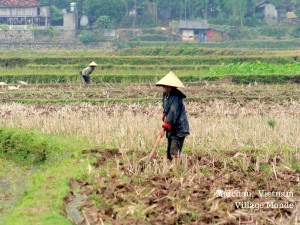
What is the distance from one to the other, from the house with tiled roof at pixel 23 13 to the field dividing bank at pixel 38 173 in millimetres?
42491

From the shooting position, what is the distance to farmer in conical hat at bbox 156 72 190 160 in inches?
394

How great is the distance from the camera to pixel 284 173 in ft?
31.5

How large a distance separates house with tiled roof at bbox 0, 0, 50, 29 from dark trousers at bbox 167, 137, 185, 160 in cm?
4505

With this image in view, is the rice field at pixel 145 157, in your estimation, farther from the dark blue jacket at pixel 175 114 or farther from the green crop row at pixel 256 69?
the green crop row at pixel 256 69

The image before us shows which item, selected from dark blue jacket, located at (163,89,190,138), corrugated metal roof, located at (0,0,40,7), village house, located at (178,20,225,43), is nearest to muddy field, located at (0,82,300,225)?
dark blue jacket, located at (163,89,190,138)

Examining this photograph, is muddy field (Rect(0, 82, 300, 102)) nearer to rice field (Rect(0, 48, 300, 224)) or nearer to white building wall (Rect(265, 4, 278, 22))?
rice field (Rect(0, 48, 300, 224))

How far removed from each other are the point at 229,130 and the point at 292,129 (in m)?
1.04

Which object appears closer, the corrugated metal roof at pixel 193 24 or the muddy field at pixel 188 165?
the muddy field at pixel 188 165

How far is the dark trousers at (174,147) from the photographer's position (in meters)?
10.3

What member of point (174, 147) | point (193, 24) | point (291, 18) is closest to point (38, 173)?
point (174, 147)

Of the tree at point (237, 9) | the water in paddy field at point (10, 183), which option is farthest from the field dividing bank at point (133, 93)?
the tree at point (237, 9)

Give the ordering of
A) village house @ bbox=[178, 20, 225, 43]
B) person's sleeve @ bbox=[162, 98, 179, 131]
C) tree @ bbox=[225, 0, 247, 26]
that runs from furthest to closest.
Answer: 1. tree @ bbox=[225, 0, 247, 26]
2. village house @ bbox=[178, 20, 225, 43]
3. person's sleeve @ bbox=[162, 98, 179, 131]

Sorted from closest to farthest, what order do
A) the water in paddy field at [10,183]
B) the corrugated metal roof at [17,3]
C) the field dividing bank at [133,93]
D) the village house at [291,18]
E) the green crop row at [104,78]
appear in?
the water in paddy field at [10,183]
the field dividing bank at [133,93]
the green crop row at [104,78]
the corrugated metal roof at [17,3]
the village house at [291,18]

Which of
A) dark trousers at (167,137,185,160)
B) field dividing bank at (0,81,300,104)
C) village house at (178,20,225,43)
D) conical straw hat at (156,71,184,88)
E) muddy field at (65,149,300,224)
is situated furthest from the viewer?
village house at (178,20,225,43)
